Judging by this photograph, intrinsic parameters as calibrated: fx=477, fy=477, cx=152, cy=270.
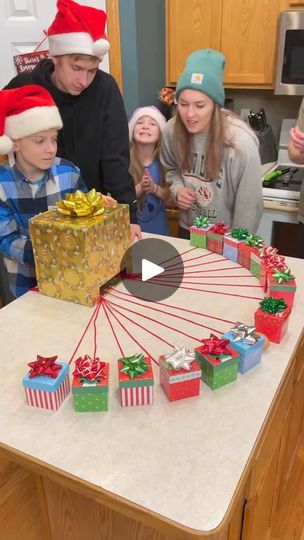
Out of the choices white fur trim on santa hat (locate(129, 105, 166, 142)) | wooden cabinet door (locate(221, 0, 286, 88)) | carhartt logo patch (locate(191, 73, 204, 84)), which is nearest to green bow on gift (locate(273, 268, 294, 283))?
carhartt logo patch (locate(191, 73, 204, 84))

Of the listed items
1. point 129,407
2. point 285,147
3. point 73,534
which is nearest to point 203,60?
point 285,147

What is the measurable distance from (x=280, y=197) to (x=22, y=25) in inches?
60.9

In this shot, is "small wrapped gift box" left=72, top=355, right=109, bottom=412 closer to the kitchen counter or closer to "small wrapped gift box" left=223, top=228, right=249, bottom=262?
the kitchen counter

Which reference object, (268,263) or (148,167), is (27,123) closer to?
(268,263)

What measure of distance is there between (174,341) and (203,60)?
1194 millimetres

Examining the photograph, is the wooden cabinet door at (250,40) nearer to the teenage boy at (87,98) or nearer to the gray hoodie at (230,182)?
the gray hoodie at (230,182)

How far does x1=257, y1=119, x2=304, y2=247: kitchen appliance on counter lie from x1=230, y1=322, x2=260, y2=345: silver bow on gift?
55.6 inches

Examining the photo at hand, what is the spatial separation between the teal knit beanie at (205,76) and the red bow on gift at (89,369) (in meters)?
1.23

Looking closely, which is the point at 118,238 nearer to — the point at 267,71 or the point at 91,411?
the point at 91,411

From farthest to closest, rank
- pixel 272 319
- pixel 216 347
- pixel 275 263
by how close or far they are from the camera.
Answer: pixel 275 263 < pixel 272 319 < pixel 216 347

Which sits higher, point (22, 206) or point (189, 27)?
point (189, 27)

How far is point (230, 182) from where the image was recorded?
190cm

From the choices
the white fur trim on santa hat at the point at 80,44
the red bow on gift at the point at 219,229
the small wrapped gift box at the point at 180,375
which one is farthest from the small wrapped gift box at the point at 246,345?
the white fur trim on santa hat at the point at 80,44


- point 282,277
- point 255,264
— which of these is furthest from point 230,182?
point 282,277
